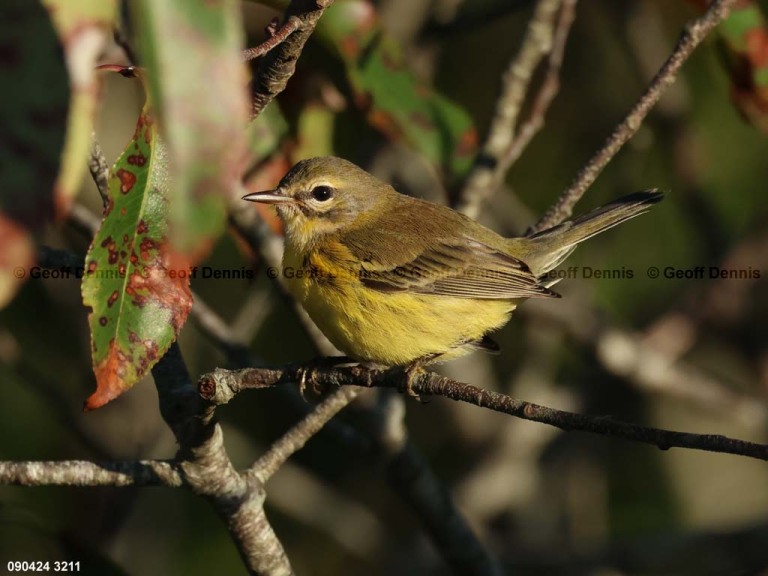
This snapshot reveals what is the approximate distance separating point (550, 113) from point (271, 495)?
11.0 ft

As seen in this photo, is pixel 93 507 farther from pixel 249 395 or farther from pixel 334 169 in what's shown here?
pixel 334 169

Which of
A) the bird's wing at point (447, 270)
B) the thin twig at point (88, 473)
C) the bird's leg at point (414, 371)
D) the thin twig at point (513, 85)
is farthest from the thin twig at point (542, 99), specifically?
the thin twig at point (88, 473)

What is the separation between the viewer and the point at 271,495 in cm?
554

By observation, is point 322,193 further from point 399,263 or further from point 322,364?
point 322,364

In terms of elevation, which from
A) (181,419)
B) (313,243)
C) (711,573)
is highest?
(181,419)

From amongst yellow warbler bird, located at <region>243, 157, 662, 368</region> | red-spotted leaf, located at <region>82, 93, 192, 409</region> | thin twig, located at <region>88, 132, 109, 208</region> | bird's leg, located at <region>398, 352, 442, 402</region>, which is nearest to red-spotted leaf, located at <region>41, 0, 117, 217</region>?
red-spotted leaf, located at <region>82, 93, 192, 409</region>

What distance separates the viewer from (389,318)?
4133 mm

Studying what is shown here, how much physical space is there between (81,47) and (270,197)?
100 inches

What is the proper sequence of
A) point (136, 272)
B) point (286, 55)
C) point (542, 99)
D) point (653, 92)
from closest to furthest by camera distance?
1. point (136, 272)
2. point (286, 55)
3. point (653, 92)
4. point (542, 99)

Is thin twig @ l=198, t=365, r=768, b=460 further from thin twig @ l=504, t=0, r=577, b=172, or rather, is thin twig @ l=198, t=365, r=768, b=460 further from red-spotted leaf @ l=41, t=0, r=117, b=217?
thin twig @ l=504, t=0, r=577, b=172

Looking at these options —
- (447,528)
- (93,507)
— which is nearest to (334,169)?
(447,528)

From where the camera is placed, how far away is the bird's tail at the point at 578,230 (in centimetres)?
466

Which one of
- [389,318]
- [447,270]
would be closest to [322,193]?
[447,270]

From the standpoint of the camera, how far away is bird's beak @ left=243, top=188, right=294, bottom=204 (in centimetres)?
385
